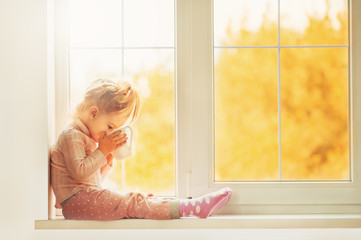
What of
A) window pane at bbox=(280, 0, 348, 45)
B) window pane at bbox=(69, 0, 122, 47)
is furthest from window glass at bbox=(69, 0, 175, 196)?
window pane at bbox=(280, 0, 348, 45)

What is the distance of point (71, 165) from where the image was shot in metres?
1.56

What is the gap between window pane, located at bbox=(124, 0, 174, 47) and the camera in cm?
175

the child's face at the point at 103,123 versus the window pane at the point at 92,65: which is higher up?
the window pane at the point at 92,65

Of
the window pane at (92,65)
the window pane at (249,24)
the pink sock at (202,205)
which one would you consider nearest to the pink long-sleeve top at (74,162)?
the window pane at (92,65)

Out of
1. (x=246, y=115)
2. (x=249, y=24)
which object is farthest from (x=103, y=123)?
(x=249, y=24)

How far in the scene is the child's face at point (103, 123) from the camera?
5.24 feet

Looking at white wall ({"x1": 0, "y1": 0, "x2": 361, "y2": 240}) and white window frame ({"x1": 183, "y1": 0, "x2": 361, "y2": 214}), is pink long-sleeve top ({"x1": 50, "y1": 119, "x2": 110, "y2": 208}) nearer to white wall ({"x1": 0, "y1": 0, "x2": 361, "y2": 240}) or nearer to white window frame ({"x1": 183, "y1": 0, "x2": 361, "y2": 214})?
white wall ({"x1": 0, "y1": 0, "x2": 361, "y2": 240})

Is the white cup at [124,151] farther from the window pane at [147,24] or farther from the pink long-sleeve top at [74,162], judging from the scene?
the window pane at [147,24]

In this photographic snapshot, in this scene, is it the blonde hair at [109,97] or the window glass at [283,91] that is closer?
the blonde hair at [109,97]

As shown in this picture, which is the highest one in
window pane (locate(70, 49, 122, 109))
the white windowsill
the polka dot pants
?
window pane (locate(70, 49, 122, 109))

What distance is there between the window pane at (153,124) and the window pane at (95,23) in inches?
4.5

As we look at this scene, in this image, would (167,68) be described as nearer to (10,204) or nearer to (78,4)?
(78,4)

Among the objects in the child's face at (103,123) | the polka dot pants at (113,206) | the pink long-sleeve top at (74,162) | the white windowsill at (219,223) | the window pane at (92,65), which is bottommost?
the white windowsill at (219,223)

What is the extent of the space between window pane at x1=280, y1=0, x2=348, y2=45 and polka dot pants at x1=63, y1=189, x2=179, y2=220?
866 millimetres
